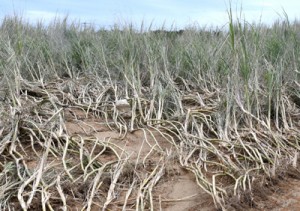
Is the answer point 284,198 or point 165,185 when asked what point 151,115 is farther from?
point 284,198

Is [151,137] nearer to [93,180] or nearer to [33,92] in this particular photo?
[93,180]

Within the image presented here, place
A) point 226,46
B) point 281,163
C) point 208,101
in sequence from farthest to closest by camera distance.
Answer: point 226,46, point 208,101, point 281,163

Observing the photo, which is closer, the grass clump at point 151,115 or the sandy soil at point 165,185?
the sandy soil at point 165,185

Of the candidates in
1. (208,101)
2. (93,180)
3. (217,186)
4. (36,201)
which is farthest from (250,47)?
(36,201)

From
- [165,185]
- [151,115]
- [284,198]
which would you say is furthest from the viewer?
[151,115]

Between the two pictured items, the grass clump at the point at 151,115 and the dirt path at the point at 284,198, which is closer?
the dirt path at the point at 284,198

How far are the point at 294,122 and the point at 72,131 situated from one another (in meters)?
1.43

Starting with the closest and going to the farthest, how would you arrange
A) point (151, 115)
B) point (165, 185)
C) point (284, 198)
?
point (284, 198)
point (165, 185)
point (151, 115)

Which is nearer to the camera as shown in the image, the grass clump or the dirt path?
the dirt path

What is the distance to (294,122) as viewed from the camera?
9.11ft

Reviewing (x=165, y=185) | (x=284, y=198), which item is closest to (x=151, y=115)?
(x=165, y=185)

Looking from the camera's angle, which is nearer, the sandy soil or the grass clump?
the sandy soil

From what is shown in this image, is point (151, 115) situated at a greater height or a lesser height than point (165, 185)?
greater

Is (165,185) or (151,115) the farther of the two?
(151,115)
